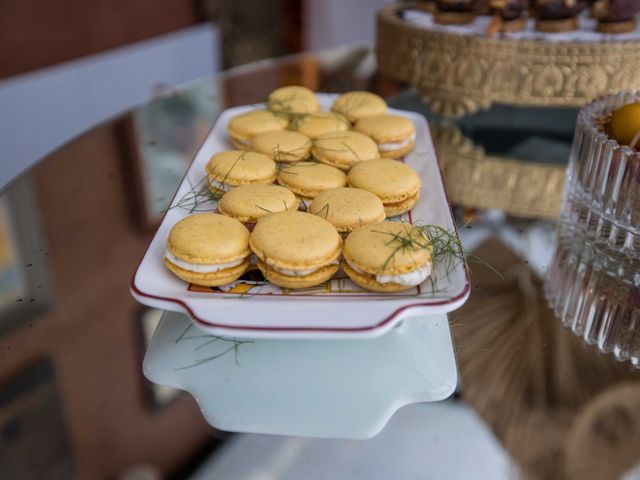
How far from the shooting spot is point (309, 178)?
73 centimetres

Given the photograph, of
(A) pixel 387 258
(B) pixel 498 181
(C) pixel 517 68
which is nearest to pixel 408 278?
(A) pixel 387 258

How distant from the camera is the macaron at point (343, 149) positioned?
2.57 ft

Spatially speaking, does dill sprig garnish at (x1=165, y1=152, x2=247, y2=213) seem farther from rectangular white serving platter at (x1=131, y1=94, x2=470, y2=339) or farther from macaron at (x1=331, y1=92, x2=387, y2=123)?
macaron at (x1=331, y1=92, x2=387, y2=123)

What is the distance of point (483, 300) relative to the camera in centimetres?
65

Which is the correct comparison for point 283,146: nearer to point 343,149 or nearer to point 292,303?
point 343,149

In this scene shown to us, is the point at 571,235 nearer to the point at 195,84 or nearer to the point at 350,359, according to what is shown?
the point at 350,359

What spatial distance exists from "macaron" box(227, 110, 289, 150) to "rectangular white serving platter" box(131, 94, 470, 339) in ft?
0.80

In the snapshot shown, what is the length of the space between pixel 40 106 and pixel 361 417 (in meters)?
1.40

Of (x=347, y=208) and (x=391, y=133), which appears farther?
(x=391, y=133)

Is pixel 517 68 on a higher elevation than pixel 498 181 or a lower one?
higher

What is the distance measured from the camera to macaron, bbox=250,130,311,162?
0.80 m

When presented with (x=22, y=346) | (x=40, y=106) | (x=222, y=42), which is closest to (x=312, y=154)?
(x=22, y=346)

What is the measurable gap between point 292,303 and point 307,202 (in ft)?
0.69

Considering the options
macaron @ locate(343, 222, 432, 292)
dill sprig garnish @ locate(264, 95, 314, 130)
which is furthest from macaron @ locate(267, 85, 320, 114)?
macaron @ locate(343, 222, 432, 292)
